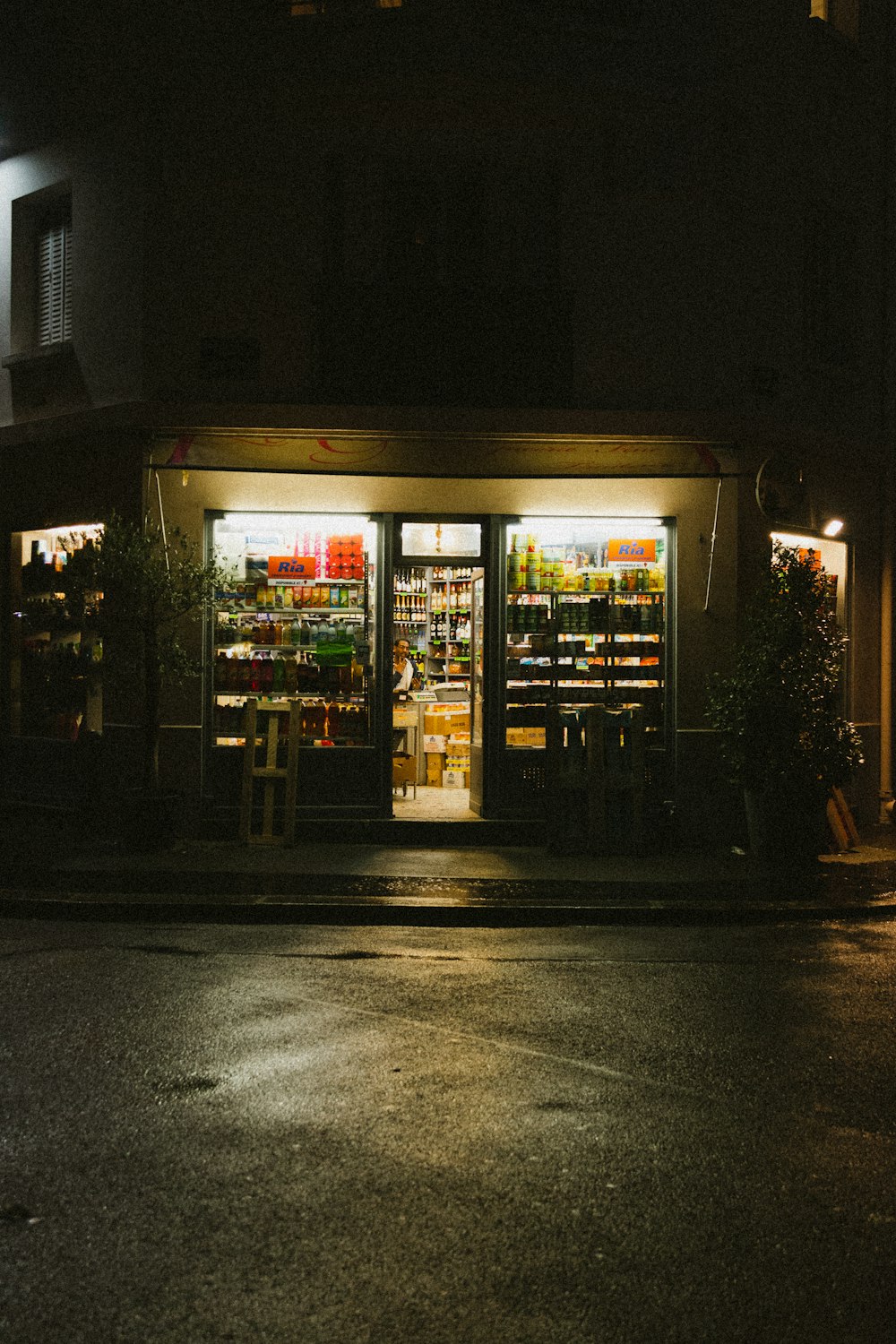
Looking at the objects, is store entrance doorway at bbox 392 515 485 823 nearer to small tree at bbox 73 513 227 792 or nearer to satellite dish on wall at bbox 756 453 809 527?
small tree at bbox 73 513 227 792

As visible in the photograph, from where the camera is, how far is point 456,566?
13461 millimetres

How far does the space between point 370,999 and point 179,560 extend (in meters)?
7.08

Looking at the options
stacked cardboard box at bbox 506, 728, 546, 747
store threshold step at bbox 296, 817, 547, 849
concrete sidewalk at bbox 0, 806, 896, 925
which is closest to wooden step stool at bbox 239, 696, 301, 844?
concrete sidewalk at bbox 0, 806, 896, 925

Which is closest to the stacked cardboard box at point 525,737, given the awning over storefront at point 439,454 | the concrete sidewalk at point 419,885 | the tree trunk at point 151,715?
the concrete sidewalk at point 419,885

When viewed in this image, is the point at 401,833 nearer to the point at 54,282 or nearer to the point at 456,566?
the point at 456,566

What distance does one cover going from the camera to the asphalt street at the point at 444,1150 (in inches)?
144

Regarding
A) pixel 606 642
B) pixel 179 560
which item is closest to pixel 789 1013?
pixel 606 642

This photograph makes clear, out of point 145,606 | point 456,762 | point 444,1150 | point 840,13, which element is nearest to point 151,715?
point 145,606

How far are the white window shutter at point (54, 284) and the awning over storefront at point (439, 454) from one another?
9.10ft

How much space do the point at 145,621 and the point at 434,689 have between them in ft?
18.1

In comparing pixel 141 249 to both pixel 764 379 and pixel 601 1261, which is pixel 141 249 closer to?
pixel 764 379

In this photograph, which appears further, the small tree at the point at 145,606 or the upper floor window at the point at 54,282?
the upper floor window at the point at 54,282

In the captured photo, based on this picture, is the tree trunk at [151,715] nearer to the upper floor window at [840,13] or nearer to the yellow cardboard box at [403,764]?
the yellow cardboard box at [403,764]

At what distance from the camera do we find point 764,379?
43.7ft
